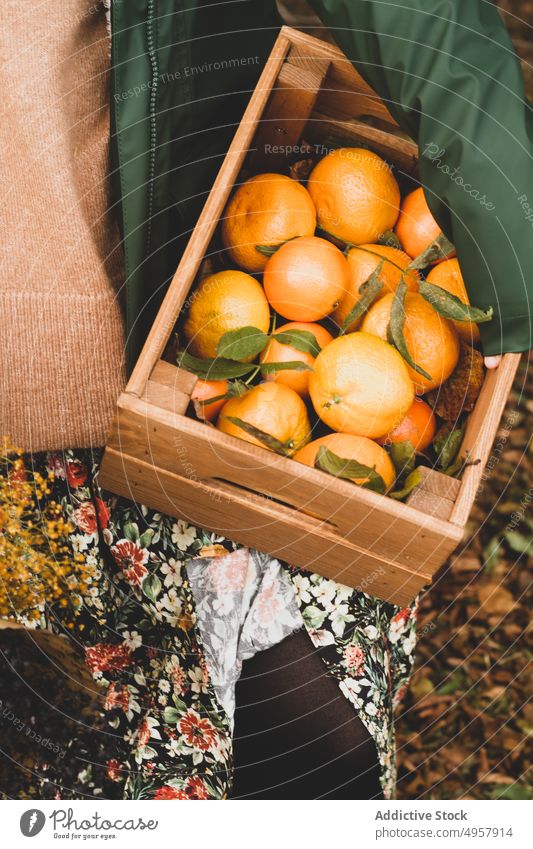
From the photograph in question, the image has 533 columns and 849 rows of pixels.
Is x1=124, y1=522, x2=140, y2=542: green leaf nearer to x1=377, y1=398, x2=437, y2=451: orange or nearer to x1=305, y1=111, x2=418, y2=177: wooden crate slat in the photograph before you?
x1=377, y1=398, x2=437, y2=451: orange

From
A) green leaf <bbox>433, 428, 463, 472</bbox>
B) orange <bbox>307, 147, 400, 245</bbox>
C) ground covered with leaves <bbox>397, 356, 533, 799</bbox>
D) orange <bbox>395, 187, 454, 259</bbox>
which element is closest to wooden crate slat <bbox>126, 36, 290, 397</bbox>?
orange <bbox>307, 147, 400, 245</bbox>

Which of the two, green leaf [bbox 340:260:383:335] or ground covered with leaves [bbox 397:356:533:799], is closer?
green leaf [bbox 340:260:383:335]

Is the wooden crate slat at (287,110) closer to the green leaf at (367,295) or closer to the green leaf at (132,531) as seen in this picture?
the green leaf at (367,295)

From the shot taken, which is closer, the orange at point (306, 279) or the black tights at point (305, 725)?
the orange at point (306, 279)

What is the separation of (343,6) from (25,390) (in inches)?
21.6

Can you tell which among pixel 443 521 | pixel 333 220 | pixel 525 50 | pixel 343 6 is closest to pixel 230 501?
pixel 443 521

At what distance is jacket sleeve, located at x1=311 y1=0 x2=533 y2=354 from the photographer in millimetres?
742

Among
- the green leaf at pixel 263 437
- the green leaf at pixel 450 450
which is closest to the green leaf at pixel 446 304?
the green leaf at pixel 450 450

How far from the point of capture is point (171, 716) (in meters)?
1.00

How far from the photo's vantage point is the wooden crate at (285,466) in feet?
2.30

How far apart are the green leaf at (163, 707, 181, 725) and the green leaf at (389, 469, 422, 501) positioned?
48 centimetres

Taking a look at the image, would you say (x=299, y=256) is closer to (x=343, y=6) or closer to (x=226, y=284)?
(x=226, y=284)

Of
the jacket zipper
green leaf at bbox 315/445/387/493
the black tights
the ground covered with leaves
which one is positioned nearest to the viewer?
green leaf at bbox 315/445/387/493

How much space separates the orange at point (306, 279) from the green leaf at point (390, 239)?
0.08 metres
